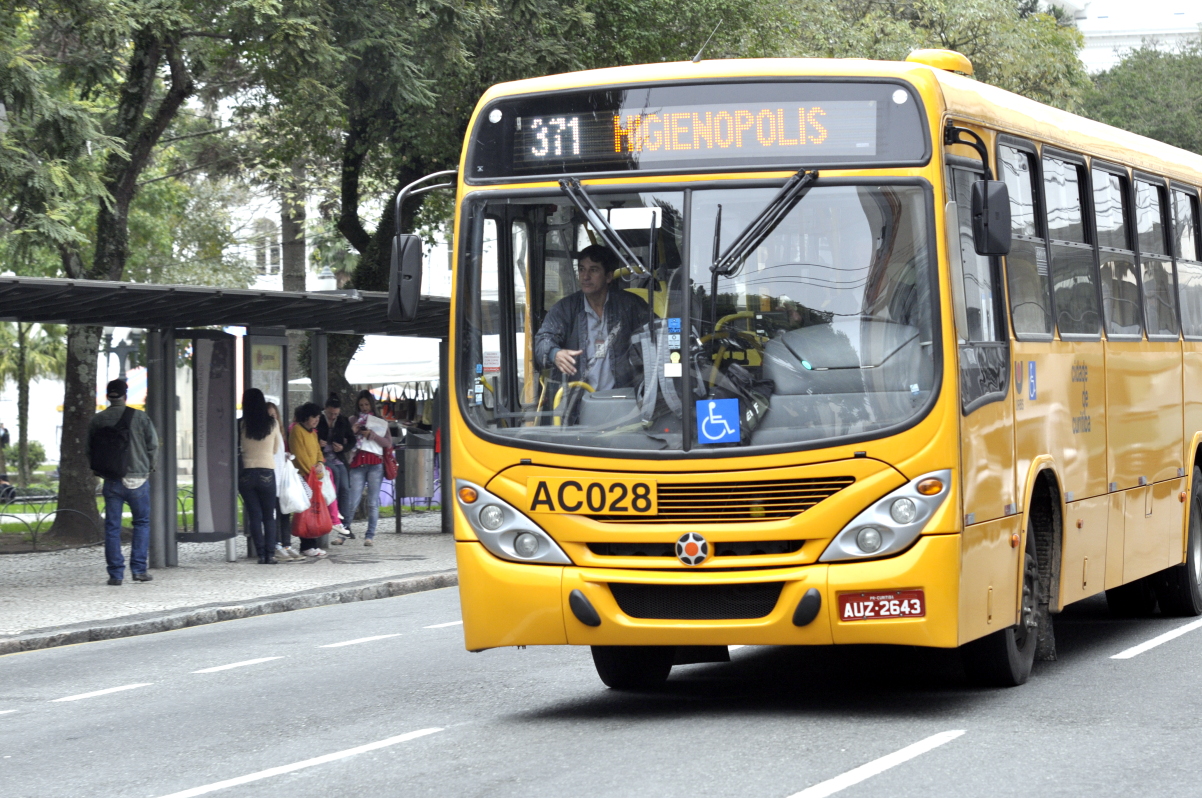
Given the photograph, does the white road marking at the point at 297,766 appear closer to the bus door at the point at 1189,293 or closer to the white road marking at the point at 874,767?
the white road marking at the point at 874,767

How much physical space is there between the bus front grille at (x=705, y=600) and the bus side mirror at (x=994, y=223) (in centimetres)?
180

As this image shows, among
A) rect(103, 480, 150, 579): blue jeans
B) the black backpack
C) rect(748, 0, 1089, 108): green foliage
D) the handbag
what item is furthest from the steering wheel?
rect(748, 0, 1089, 108): green foliage

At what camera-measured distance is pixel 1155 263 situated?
11461mm

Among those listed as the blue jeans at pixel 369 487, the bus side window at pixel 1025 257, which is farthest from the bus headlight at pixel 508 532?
the blue jeans at pixel 369 487

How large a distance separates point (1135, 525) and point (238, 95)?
20500 millimetres

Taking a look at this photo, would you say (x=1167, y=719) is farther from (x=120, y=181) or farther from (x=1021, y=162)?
(x=120, y=181)

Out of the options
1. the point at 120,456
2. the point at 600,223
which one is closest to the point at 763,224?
the point at 600,223

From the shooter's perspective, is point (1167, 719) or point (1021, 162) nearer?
point (1167, 719)

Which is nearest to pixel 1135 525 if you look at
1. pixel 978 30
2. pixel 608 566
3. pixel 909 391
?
pixel 909 391

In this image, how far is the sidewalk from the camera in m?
13.7

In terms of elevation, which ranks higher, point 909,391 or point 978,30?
point 978,30

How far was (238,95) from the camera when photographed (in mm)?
28047

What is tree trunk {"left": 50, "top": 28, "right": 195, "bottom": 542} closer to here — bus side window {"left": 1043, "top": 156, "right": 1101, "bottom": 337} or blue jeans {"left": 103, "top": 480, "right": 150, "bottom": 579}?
blue jeans {"left": 103, "top": 480, "right": 150, "bottom": 579}

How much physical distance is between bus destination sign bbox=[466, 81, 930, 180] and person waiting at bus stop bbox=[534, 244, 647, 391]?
1.65 ft
